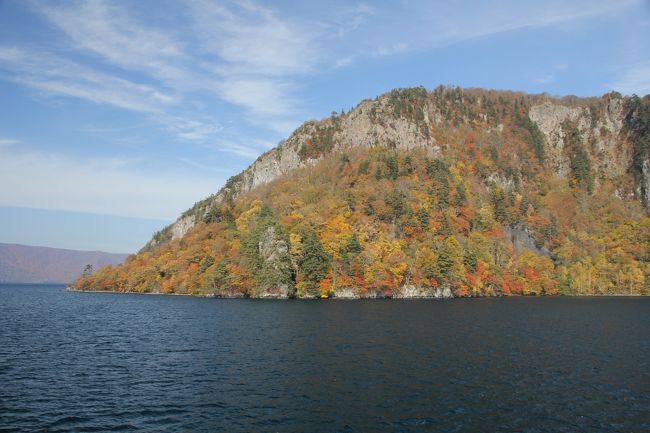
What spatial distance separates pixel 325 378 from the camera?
3794 centimetres

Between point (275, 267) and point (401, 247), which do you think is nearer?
point (275, 267)

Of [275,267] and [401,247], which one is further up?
[401,247]

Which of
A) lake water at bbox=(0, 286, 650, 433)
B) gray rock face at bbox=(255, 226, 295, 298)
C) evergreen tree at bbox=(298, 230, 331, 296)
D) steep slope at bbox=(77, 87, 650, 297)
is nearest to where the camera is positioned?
lake water at bbox=(0, 286, 650, 433)

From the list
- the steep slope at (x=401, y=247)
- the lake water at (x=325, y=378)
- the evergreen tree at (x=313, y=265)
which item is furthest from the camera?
the steep slope at (x=401, y=247)

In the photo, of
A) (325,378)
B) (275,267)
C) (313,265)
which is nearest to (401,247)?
(313,265)

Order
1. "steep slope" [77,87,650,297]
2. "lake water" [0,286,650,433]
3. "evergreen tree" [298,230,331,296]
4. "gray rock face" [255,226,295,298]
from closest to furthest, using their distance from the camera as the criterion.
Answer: "lake water" [0,286,650,433], "evergreen tree" [298,230,331,296], "gray rock face" [255,226,295,298], "steep slope" [77,87,650,297]

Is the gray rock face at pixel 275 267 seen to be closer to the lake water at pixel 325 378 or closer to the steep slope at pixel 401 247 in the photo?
the steep slope at pixel 401 247

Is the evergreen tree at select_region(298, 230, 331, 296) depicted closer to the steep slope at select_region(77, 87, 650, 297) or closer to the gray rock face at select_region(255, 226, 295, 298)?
the steep slope at select_region(77, 87, 650, 297)

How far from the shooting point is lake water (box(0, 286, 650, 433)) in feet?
92.9

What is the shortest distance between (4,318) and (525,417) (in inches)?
3490

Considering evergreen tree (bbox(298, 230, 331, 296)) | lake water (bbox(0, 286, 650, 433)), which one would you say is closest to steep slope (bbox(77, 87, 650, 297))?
evergreen tree (bbox(298, 230, 331, 296))

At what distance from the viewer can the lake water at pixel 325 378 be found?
28.3 m

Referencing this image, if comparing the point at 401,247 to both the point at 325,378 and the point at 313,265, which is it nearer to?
the point at 313,265

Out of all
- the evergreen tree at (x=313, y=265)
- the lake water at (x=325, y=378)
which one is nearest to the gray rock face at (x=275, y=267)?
the evergreen tree at (x=313, y=265)
